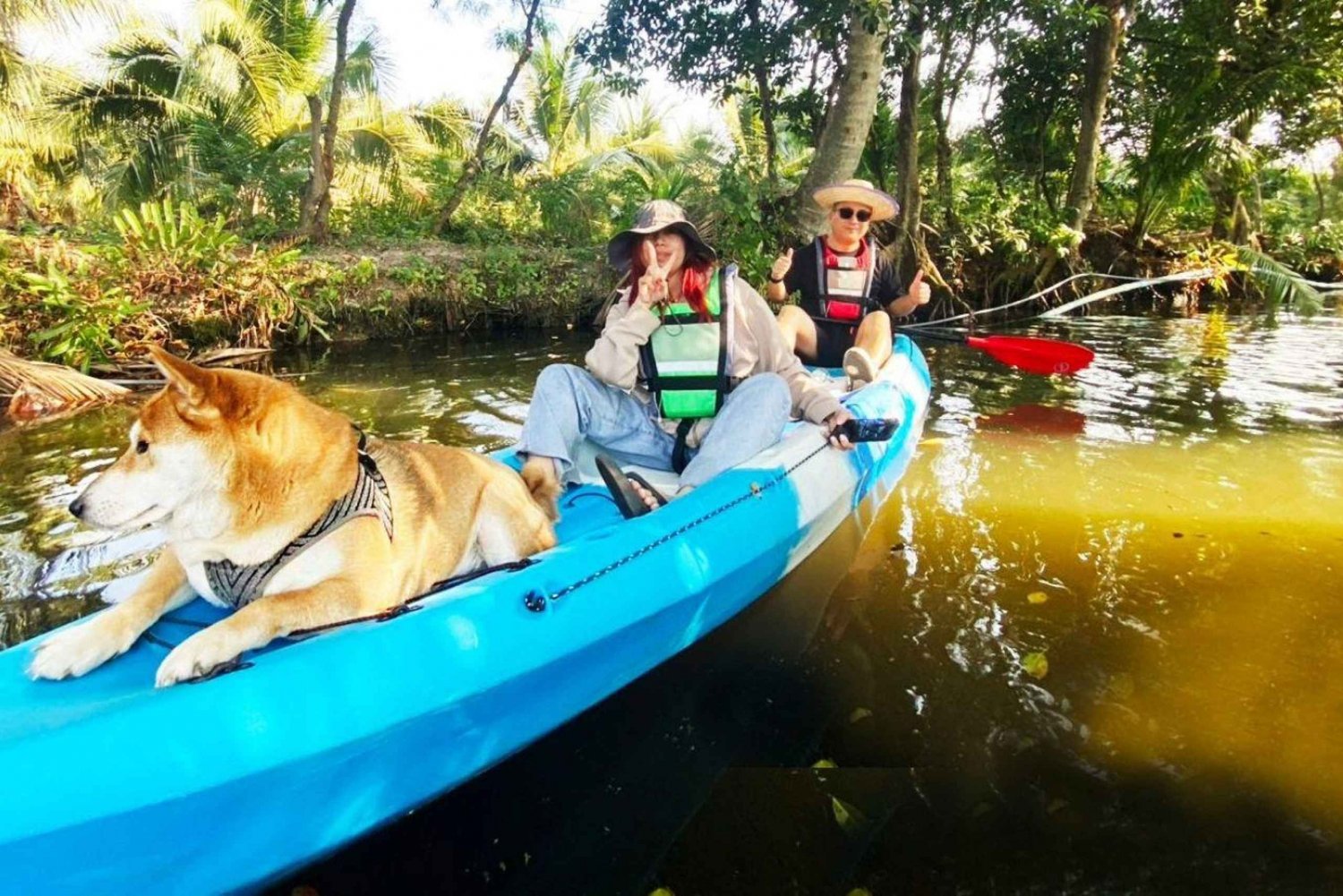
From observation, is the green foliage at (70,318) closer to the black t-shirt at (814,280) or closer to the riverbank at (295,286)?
the riverbank at (295,286)

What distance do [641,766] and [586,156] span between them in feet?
61.8

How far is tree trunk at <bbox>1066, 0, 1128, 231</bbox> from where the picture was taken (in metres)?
12.9

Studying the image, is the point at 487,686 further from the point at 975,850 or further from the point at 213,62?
the point at 213,62

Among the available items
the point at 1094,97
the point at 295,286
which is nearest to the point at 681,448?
the point at 295,286

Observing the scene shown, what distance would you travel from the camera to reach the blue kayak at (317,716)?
1580mm

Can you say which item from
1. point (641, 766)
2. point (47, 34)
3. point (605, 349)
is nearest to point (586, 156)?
point (47, 34)

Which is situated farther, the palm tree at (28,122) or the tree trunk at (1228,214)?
the tree trunk at (1228,214)

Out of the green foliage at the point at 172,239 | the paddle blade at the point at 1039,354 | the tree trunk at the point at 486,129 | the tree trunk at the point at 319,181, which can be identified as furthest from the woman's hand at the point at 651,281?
the tree trunk at the point at 486,129

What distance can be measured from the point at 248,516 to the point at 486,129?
13708 millimetres

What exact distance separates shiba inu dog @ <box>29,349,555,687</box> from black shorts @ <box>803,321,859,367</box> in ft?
13.8

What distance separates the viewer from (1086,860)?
216 cm

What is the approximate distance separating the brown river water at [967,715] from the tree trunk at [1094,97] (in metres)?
9.91

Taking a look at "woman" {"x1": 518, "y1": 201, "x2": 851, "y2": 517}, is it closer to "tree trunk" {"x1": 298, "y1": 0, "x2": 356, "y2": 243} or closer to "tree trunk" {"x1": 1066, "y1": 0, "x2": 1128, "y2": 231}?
"tree trunk" {"x1": 298, "y1": 0, "x2": 356, "y2": 243}

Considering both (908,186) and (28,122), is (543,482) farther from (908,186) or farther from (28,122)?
(28,122)
